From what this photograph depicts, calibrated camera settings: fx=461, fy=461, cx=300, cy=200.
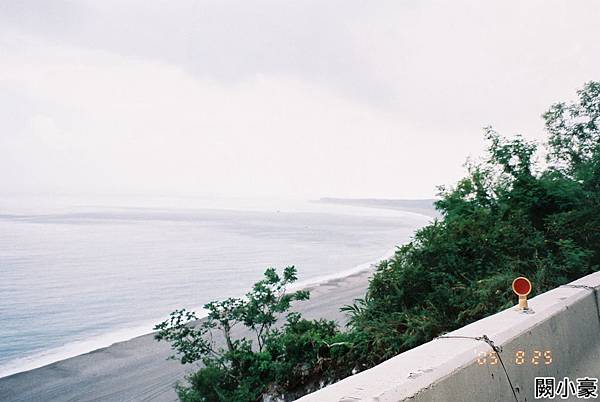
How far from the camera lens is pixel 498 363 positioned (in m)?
2.60

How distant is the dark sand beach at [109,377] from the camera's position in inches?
672

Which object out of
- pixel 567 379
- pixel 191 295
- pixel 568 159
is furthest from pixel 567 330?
pixel 191 295

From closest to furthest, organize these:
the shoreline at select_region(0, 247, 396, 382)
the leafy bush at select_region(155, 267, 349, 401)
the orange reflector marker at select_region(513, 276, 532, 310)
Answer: the orange reflector marker at select_region(513, 276, 532, 310) < the leafy bush at select_region(155, 267, 349, 401) < the shoreline at select_region(0, 247, 396, 382)


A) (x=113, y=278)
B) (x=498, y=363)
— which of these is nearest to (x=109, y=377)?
(x=498, y=363)

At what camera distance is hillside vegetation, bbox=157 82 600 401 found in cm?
612

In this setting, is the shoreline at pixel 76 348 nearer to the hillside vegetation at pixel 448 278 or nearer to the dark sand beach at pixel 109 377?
the dark sand beach at pixel 109 377

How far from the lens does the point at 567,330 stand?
335 centimetres

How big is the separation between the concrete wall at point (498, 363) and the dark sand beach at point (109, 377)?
597 inches

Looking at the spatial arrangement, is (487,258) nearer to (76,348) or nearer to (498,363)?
(498,363)

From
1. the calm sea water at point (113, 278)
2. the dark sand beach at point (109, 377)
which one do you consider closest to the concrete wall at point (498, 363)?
the dark sand beach at point (109, 377)

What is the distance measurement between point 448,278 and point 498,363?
4492mm

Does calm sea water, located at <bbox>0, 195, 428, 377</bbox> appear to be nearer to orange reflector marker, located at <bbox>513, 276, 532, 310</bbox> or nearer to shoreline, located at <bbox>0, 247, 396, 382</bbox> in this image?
shoreline, located at <bbox>0, 247, 396, 382</bbox>

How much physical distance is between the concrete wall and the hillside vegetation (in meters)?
1.95

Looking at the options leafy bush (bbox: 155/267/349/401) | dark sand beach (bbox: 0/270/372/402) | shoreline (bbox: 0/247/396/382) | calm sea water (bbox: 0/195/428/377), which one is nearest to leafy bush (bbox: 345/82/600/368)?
leafy bush (bbox: 155/267/349/401)
